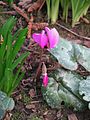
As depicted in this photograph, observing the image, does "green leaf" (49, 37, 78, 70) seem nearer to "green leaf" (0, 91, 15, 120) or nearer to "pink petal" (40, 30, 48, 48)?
"pink petal" (40, 30, 48, 48)

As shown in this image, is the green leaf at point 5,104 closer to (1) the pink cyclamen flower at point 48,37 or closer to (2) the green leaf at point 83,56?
(1) the pink cyclamen flower at point 48,37

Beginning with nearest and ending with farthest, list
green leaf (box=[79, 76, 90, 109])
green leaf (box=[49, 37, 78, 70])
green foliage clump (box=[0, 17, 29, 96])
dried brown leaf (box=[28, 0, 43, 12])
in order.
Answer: green foliage clump (box=[0, 17, 29, 96])
green leaf (box=[79, 76, 90, 109])
green leaf (box=[49, 37, 78, 70])
dried brown leaf (box=[28, 0, 43, 12])

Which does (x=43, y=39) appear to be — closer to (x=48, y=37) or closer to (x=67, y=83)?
(x=48, y=37)

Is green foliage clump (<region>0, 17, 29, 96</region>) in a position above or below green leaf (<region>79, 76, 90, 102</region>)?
above

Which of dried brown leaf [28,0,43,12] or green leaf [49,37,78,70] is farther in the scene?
dried brown leaf [28,0,43,12]

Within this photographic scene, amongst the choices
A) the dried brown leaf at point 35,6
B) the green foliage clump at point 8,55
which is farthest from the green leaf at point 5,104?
the dried brown leaf at point 35,6

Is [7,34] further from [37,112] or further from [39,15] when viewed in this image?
[39,15]

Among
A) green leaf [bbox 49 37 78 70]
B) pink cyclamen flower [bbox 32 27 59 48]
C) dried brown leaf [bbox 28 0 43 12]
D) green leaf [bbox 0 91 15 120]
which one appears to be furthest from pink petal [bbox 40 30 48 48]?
dried brown leaf [bbox 28 0 43 12]
